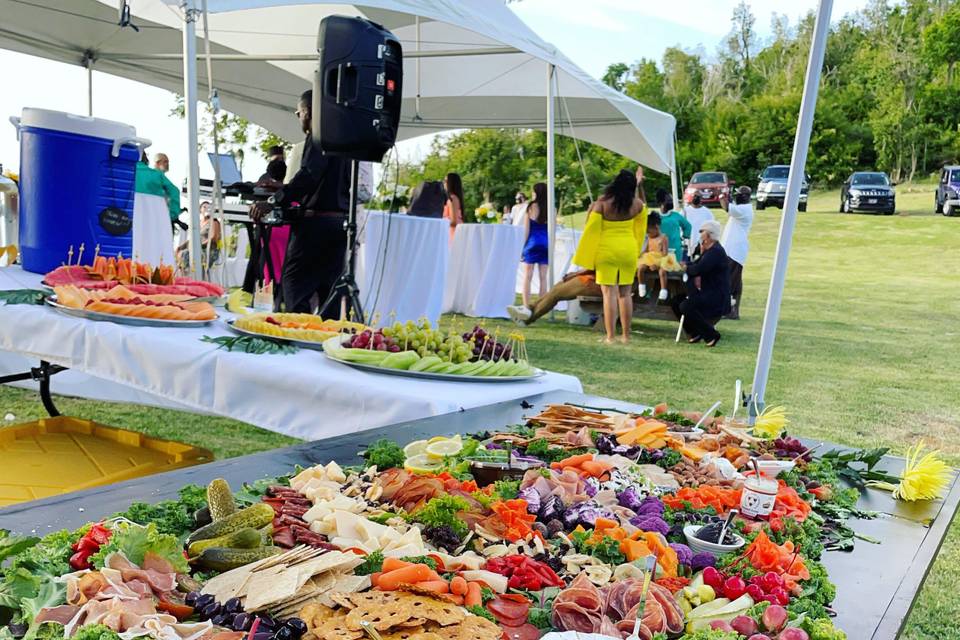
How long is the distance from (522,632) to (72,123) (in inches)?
114

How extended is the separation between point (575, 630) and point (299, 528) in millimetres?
480

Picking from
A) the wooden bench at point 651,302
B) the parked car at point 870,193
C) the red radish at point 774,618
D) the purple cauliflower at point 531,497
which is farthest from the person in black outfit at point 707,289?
the parked car at point 870,193

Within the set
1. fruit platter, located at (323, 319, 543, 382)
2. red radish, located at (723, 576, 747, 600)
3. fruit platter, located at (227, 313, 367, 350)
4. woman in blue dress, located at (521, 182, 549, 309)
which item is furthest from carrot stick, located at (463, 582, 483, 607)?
woman in blue dress, located at (521, 182, 549, 309)

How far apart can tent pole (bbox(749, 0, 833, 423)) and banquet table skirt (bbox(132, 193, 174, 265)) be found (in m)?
5.45

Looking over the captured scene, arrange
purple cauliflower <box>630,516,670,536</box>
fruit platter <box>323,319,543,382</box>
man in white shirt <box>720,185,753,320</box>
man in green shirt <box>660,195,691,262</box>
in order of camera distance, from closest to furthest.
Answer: purple cauliflower <box>630,516,670,536</box> < fruit platter <box>323,319,543,382</box> < man in white shirt <box>720,185,753,320</box> < man in green shirt <box>660,195,691,262</box>

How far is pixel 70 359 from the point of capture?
2.68m

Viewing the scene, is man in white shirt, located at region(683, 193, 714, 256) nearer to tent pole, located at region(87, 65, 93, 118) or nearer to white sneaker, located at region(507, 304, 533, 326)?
white sneaker, located at region(507, 304, 533, 326)

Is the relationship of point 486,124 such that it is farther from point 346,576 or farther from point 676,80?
point 676,80

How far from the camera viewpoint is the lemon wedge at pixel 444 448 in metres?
1.77

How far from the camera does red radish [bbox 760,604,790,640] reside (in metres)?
1.16

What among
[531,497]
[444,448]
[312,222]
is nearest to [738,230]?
[312,222]

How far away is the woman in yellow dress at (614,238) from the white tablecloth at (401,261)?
62.1 inches

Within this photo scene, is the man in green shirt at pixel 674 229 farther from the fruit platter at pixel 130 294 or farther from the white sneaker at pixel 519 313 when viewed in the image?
the fruit platter at pixel 130 294

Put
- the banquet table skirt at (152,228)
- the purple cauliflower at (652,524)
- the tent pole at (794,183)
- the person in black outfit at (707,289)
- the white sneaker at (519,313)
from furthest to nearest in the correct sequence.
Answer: the white sneaker at (519,313) < the person in black outfit at (707,289) < the banquet table skirt at (152,228) < the tent pole at (794,183) < the purple cauliflower at (652,524)
